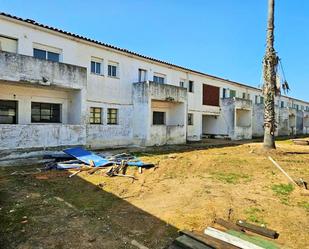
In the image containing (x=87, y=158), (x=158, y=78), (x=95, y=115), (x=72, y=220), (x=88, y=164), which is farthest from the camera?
(x=158, y=78)

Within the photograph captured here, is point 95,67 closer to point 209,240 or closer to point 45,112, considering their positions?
point 45,112

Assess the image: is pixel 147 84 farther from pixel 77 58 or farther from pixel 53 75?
pixel 53 75

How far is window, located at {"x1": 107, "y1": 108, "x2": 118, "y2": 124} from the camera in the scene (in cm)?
1909

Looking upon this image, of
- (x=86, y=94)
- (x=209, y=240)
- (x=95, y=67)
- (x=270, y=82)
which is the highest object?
(x=95, y=67)

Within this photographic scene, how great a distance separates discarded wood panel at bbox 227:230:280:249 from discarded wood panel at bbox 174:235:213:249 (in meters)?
0.87

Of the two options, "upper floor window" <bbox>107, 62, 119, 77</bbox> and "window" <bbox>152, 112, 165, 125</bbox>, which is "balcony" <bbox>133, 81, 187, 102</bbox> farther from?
"window" <bbox>152, 112, 165, 125</bbox>

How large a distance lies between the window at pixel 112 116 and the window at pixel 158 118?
4289 mm

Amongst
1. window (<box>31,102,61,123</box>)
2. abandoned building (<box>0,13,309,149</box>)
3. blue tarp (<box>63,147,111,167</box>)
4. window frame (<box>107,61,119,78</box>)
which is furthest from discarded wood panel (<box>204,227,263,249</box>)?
window frame (<box>107,61,119,78</box>)

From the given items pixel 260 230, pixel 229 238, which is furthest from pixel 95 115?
pixel 229 238

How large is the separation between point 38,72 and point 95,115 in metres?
5.40

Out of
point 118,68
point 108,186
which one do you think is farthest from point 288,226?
point 118,68

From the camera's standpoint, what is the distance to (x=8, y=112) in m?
14.2

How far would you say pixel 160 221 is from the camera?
604cm

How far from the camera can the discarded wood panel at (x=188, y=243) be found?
4609 millimetres
